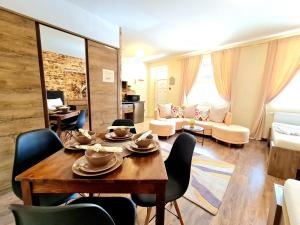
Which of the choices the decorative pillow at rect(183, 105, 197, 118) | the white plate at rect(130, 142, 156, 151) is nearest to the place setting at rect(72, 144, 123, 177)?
the white plate at rect(130, 142, 156, 151)

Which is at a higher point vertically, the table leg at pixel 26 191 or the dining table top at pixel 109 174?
the dining table top at pixel 109 174

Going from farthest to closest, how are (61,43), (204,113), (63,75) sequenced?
(204,113), (63,75), (61,43)

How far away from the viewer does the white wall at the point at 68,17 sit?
1.77m

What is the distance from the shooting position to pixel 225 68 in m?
4.17

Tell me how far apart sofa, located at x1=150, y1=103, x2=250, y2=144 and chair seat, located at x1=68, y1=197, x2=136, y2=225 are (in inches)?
109

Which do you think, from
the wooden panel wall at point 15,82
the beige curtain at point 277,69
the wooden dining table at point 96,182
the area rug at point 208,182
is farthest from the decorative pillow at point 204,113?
the wooden panel wall at point 15,82

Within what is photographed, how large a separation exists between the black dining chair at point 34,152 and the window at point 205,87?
14.2 feet

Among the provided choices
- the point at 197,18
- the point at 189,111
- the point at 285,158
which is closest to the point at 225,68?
the point at 189,111

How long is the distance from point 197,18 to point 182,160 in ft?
8.23

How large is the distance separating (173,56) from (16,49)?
4574 mm

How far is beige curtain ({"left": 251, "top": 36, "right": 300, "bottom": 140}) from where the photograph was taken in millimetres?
3178

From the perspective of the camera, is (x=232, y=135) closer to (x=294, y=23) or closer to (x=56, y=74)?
(x=294, y=23)

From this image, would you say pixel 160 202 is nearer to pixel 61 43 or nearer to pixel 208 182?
pixel 208 182

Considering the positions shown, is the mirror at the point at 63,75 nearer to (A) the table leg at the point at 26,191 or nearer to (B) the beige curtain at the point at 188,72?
(A) the table leg at the point at 26,191
